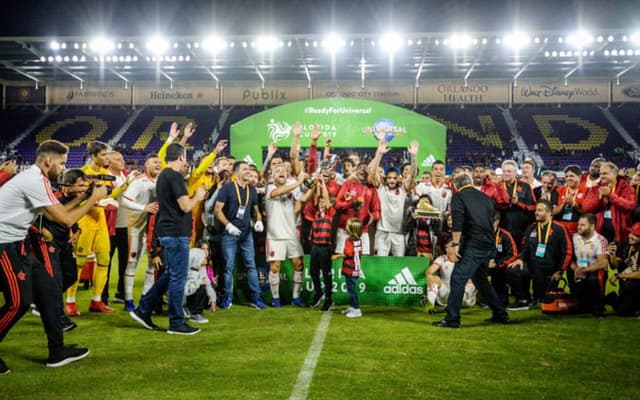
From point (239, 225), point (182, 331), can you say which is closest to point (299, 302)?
point (239, 225)

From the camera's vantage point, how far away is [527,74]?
34.1 meters

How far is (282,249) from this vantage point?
8.54 metres

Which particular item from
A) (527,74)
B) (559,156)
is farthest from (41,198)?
(527,74)

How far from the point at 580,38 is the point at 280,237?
2209cm

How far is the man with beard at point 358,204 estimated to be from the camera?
870cm

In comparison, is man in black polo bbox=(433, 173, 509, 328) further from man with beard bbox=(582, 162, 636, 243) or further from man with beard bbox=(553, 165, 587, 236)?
man with beard bbox=(553, 165, 587, 236)

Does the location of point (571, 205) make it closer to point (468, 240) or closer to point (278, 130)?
point (468, 240)

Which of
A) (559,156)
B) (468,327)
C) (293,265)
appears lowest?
(468,327)

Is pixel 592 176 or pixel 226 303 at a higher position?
pixel 592 176

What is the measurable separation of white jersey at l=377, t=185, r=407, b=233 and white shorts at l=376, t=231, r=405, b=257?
83 millimetres

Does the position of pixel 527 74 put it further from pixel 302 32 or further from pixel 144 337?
pixel 144 337

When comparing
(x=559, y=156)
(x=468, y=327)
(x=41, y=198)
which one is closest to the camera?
(x=41, y=198)

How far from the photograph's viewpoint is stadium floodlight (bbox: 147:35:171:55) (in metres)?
26.6

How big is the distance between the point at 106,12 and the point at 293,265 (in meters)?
21.8
